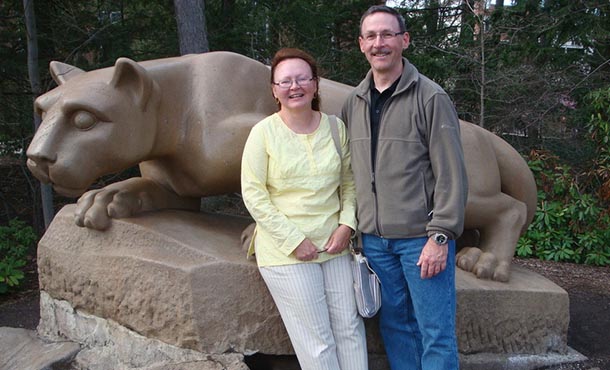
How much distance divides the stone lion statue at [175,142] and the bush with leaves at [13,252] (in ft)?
10.4

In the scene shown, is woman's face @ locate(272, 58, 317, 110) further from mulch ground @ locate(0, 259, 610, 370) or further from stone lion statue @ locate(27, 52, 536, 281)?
mulch ground @ locate(0, 259, 610, 370)

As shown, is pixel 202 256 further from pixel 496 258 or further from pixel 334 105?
pixel 496 258

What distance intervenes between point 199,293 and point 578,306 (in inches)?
143

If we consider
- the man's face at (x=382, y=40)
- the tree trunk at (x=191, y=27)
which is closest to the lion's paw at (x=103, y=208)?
the man's face at (x=382, y=40)

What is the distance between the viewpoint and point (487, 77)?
7.70m

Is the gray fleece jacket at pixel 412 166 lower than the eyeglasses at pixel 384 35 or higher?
lower

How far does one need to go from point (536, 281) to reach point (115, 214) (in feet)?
8.19

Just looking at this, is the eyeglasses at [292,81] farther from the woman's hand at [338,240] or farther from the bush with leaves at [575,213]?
the bush with leaves at [575,213]

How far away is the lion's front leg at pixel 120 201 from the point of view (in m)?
3.04

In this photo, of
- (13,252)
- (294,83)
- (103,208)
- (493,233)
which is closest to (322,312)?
(294,83)

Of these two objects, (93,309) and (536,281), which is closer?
(93,309)

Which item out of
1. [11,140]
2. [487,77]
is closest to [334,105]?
[487,77]

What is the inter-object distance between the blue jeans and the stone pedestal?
471 mm

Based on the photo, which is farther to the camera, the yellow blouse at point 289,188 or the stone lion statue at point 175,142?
the stone lion statue at point 175,142
